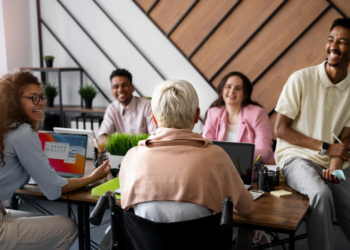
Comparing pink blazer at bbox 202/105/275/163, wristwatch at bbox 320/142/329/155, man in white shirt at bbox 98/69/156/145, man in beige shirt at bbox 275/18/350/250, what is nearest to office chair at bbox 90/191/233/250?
man in beige shirt at bbox 275/18/350/250

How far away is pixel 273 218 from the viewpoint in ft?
4.62

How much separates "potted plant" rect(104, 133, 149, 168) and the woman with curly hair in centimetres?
34

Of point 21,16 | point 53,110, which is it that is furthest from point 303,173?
point 21,16

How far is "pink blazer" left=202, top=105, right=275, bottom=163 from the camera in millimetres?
2469

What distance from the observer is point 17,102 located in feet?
5.53

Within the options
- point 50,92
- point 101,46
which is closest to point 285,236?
point 101,46

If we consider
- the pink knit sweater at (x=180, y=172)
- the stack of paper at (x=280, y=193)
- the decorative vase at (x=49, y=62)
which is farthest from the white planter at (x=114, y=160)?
the decorative vase at (x=49, y=62)

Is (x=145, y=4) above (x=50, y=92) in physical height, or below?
above

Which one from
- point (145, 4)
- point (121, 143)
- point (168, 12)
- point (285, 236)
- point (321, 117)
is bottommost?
point (285, 236)

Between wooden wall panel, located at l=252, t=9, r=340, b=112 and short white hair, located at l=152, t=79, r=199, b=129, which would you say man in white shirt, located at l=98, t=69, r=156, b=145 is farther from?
short white hair, located at l=152, t=79, r=199, b=129

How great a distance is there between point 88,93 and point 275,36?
7.72 ft

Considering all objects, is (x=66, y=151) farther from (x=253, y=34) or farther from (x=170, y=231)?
(x=253, y=34)

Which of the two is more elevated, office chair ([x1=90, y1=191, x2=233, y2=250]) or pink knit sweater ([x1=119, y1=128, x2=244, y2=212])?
pink knit sweater ([x1=119, y1=128, x2=244, y2=212])

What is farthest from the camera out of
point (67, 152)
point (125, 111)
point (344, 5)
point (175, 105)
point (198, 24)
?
point (198, 24)
